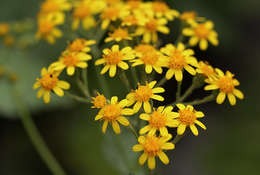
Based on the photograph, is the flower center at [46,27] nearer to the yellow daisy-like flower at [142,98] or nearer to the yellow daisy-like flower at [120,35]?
the yellow daisy-like flower at [120,35]

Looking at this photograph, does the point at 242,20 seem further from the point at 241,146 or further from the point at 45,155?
the point at 45,155

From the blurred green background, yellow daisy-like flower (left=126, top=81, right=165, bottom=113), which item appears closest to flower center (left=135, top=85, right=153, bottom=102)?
yellow daisy-like flower (left=126, top=81, right=165, bottom=113)

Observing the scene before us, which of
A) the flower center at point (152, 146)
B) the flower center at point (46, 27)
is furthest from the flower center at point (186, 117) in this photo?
the flower center at point (46, 27)

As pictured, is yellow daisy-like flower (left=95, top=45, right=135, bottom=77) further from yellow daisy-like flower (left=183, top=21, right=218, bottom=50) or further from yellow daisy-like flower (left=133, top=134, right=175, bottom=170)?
yellow daisy-like flower (left=183, top=21, right=218, bottom=50)

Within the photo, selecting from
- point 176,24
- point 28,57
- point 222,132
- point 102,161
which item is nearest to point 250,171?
point 222,132

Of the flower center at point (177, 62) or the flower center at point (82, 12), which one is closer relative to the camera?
the flower center at point (177, 62)

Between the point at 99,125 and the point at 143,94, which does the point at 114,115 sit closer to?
the point at 143,94

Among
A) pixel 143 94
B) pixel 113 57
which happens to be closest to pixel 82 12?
pixel 113 57
